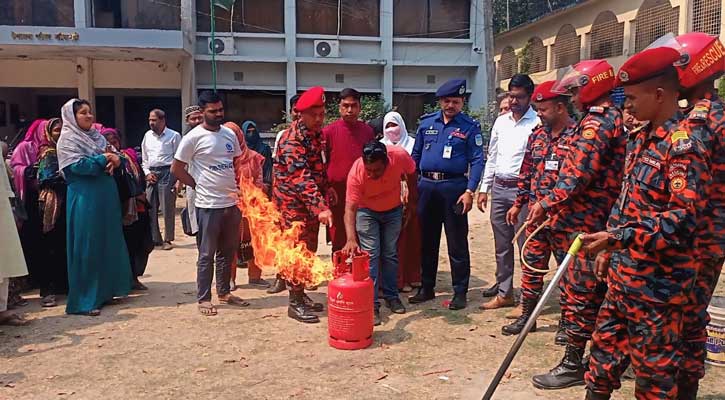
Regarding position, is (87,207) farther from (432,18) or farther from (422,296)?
(432,18)

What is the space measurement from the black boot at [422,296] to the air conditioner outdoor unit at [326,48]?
14410mm

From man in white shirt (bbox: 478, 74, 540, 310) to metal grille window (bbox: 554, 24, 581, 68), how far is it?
16.8 meters

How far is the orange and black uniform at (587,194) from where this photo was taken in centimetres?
358

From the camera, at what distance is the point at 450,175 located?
5391mm

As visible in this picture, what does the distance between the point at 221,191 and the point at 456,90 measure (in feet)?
7.67

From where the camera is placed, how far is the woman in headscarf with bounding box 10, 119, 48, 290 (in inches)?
224

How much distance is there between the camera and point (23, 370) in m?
4.14

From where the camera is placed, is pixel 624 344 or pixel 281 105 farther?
pixel 281 105

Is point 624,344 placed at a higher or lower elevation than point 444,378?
higher

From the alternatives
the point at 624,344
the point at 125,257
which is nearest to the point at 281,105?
the point at 125,257

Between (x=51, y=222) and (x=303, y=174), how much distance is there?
254cm

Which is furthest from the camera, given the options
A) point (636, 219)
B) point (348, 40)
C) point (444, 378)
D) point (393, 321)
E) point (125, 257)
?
point (348, 40)

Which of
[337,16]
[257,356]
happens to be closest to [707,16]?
[337,16]

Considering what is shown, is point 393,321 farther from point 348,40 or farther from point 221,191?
point 348,40
